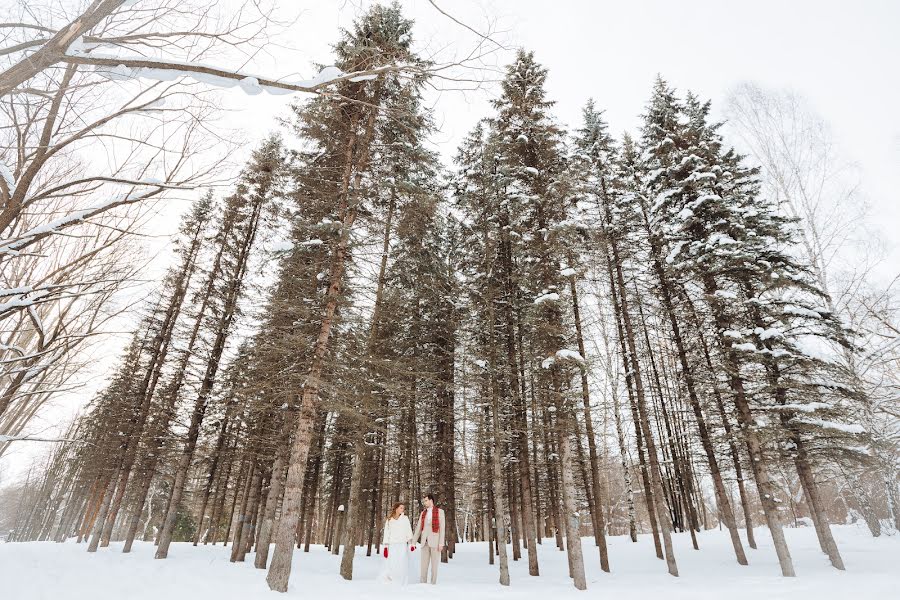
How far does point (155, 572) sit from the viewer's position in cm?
991

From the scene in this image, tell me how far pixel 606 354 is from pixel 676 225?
25.4ft

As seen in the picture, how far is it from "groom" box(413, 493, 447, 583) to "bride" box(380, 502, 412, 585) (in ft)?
1.49

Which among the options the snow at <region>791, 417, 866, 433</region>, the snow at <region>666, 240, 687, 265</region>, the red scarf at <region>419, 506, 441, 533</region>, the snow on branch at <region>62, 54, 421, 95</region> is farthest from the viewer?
the snow at <region>666, 240, 687, 265</region>

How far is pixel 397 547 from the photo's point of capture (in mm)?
9594

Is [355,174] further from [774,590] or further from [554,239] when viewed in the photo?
[774,590]

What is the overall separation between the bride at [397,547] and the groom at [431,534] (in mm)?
454

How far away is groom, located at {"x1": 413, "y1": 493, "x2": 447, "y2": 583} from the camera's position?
9977mm

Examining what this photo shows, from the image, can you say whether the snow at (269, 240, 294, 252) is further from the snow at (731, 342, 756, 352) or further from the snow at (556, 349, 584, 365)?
the snow at (731, 342, 756, 352)

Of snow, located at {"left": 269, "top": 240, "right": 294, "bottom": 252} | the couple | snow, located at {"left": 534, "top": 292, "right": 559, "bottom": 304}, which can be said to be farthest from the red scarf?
snow, located at {"left": 269, "top": 240, "right": 294, "bottom": 252}

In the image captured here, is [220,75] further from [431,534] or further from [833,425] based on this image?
[833,425]

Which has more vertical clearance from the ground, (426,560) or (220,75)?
(220,75)

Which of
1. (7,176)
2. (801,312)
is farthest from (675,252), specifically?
(7,176)

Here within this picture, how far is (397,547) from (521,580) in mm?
4466

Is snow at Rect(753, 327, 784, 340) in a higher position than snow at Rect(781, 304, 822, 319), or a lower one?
lower
